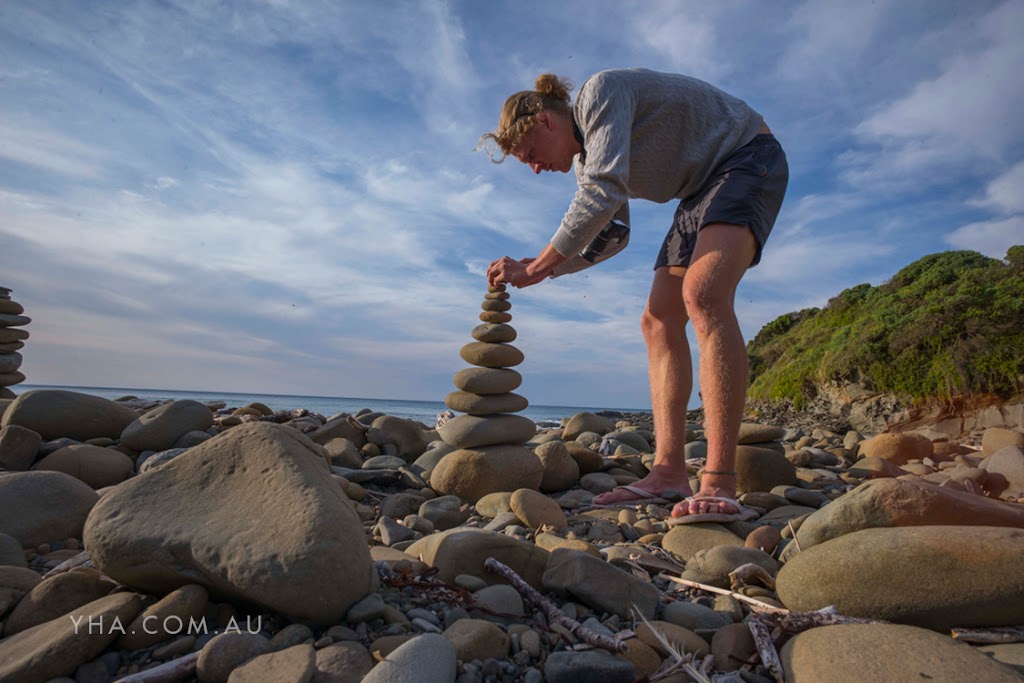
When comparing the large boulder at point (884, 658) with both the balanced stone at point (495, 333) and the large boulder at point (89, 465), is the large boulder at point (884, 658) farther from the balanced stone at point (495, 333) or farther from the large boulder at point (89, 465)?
the large boulder at point (89, 465)

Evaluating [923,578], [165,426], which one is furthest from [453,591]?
[165,426]

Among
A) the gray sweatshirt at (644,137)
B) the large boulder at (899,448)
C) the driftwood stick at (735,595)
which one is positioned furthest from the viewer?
the large boulder at (899,448)

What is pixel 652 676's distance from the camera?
5.38 feet

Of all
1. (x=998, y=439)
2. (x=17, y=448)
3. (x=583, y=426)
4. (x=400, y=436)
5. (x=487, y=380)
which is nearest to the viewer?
(x=17, y=448)

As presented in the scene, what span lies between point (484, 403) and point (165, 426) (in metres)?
2.50

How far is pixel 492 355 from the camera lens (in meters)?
4.62

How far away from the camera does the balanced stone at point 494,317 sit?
4.75 metres

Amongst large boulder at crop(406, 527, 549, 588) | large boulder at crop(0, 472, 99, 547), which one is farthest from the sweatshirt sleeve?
large boulder at crop(0, 472, 99, 547)

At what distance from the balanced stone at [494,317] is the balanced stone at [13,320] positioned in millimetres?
6710

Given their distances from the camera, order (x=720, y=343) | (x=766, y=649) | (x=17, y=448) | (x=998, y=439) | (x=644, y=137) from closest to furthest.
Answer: (x=766, y=649)
(x=720, y=343)
(x=644, y=137)
(x=17, y=448)
(x=998, y=439)

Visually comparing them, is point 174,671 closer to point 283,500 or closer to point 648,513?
point 283,500

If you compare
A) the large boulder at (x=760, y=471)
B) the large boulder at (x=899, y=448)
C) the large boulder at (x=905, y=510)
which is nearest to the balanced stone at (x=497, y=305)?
the large boulder at (x=760, y=471)

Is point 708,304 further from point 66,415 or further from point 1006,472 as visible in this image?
point 66,415

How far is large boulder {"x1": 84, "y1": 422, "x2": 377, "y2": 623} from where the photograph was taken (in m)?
1.69
